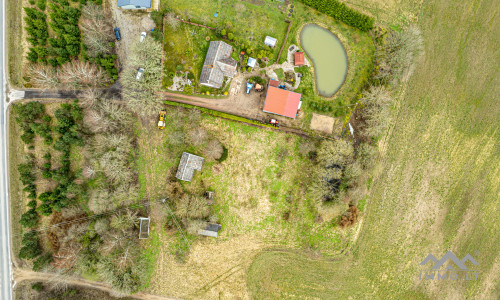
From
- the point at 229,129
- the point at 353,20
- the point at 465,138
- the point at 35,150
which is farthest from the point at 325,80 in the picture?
the point at 35,150

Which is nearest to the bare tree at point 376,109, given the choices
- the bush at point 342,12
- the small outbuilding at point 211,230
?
the bush at point 342,12

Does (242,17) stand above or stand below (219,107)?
above

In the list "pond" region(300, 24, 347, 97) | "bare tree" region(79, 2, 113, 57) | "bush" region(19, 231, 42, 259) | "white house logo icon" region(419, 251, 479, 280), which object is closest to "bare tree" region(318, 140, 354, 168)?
"pond" region(300, 24, 347, 97)

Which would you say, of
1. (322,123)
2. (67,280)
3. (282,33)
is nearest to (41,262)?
(67,280)

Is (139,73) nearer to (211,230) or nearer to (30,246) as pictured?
(211,230)

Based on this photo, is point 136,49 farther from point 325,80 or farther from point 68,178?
point 325,80

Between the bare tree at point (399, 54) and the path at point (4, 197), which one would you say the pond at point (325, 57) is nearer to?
the bare tree at point (399, 54)
